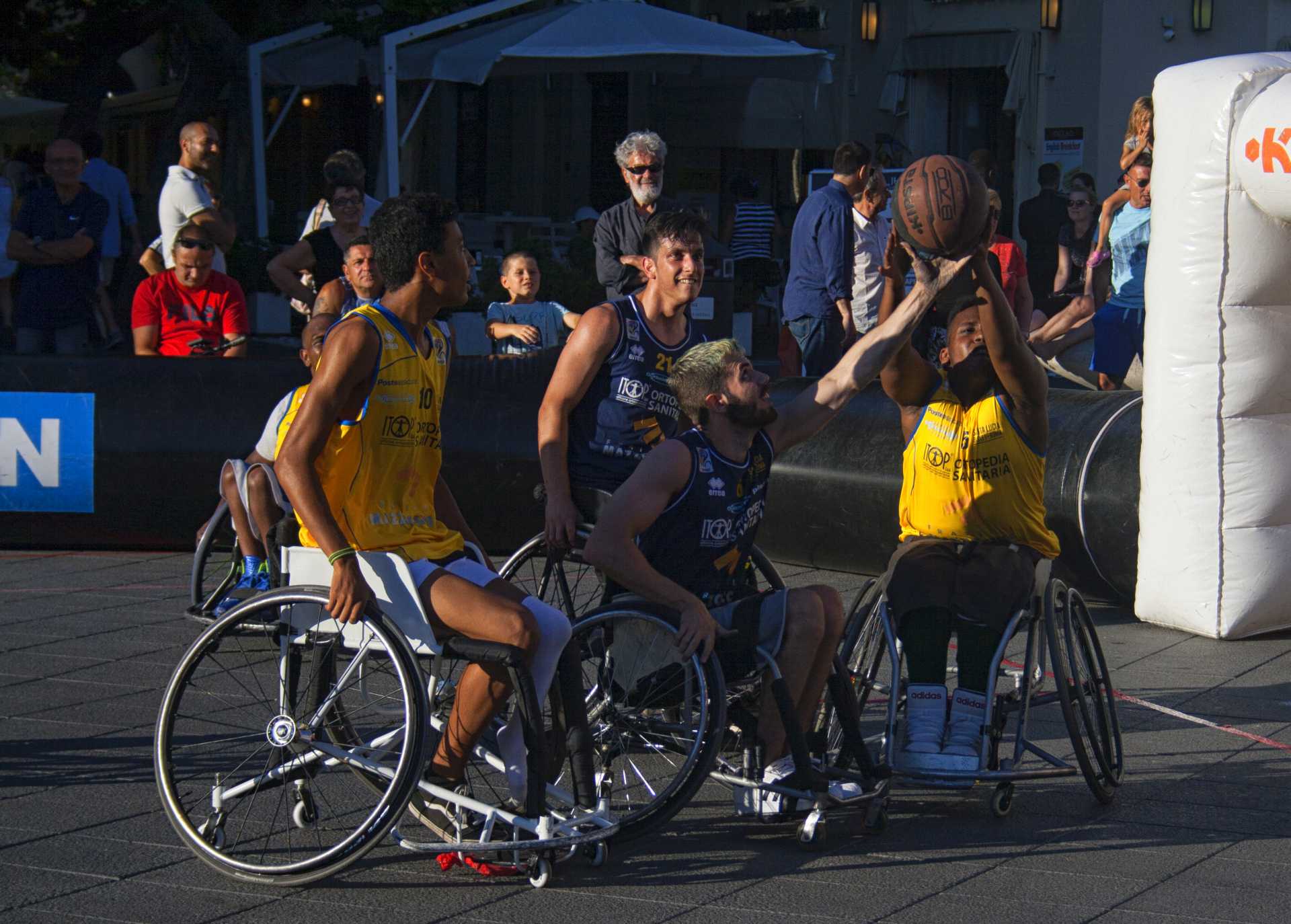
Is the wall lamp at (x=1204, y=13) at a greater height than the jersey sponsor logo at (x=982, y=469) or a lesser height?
greater

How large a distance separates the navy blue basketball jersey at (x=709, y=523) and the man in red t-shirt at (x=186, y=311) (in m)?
5.12

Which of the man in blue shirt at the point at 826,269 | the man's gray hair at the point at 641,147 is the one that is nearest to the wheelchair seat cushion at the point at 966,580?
the man's gray hair at the point at 641,147

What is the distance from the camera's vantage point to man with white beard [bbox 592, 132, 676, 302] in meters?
7.63

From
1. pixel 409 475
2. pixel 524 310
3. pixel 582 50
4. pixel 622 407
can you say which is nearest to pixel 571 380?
pixel 622 407

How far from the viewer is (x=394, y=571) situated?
444 cm

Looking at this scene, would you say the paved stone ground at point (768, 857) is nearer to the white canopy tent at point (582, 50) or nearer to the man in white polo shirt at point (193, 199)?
the man in white polo shirt at point (193, 199)

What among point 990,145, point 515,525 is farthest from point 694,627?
point 990,145

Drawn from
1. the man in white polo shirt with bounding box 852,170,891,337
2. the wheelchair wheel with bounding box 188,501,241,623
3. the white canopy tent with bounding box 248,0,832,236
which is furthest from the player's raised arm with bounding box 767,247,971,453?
the white canopy tent with bounding box 248,0,832,236

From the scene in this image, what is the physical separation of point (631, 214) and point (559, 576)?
220 cm

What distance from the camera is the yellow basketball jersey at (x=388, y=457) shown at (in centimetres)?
456

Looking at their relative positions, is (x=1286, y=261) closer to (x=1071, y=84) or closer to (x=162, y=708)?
(x=162, y=708)

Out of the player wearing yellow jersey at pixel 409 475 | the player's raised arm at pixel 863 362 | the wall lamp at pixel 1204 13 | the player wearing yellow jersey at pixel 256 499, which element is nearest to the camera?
the player wearing yellow jersey at pixel 409 475

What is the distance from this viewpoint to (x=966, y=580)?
5223mm

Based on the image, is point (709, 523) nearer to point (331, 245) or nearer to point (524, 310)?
point (524, 310)
